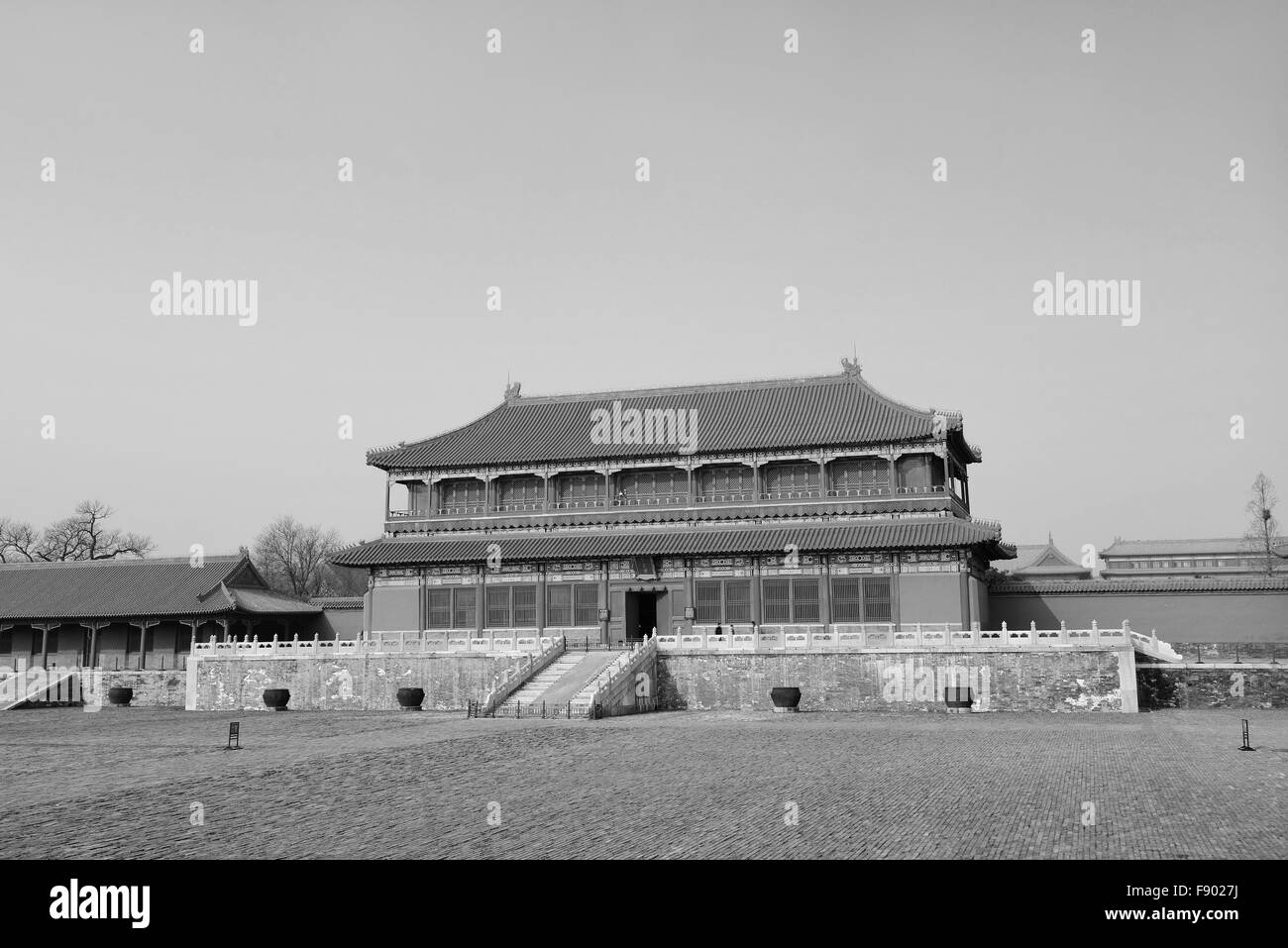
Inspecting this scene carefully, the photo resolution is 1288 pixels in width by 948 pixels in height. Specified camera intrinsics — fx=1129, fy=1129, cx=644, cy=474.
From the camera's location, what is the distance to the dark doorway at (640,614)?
46.8 metres

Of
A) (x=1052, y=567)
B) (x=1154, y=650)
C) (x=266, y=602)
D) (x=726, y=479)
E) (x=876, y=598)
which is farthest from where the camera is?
(x=1052, y=567)

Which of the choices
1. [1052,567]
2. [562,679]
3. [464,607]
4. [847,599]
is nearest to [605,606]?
[464,607]

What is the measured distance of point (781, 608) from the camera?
44.9m

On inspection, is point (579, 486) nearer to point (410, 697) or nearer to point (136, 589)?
point (410, 697)

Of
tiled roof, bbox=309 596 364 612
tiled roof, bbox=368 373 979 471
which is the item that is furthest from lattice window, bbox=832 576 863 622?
tiled roof, bbox=309 596 364 612

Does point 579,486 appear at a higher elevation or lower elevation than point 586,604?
higher

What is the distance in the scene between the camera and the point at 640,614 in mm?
47562

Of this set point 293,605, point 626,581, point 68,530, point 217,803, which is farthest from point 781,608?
point 68,530

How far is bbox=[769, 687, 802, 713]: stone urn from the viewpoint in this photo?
3594 centimetres

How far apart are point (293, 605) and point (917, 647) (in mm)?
31892

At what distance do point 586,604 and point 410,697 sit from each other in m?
10.8

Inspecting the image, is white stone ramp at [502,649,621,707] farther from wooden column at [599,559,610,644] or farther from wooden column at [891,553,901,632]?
wooden column at [891,553,901,632]
